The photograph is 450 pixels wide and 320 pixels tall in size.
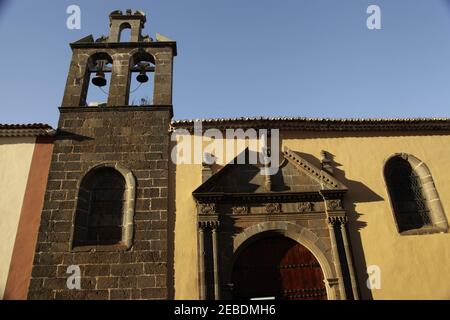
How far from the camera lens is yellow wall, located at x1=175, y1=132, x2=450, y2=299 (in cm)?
704

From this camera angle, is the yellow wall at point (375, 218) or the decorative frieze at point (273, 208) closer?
the yellow wall at point (375, 218)

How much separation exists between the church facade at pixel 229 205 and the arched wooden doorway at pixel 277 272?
2cm

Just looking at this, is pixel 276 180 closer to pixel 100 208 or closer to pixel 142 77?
pixel 100 208

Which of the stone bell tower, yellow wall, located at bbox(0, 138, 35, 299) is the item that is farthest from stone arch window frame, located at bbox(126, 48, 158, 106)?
yellow wall, located at bbox(0, 138, 35, 299)

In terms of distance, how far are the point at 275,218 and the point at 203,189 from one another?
1.58 metres

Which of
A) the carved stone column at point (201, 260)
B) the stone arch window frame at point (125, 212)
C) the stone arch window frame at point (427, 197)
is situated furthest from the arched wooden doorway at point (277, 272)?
the stone arch window frame at point (125, 212)

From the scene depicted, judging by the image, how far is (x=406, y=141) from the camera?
28.5 feet

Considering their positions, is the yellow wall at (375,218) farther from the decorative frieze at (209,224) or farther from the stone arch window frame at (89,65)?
the stone arch window frame at (89,65)

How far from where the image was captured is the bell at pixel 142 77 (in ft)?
29.8

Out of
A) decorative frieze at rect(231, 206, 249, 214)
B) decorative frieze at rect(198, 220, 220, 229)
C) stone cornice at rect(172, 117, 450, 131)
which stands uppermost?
stone cornice at rect(172, 117, 450, 131)

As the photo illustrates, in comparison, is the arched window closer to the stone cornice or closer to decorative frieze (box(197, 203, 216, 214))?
decorative frieze (box(197, 203, 216, 214))

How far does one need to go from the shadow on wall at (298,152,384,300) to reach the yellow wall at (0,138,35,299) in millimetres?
5955

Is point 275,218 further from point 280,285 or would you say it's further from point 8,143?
point 8,143
